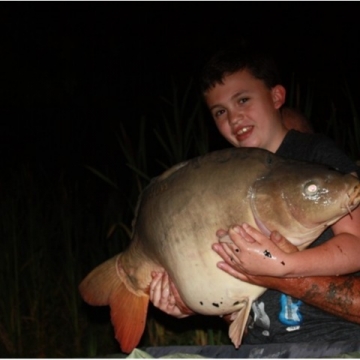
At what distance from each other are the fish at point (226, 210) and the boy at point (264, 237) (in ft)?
0.17

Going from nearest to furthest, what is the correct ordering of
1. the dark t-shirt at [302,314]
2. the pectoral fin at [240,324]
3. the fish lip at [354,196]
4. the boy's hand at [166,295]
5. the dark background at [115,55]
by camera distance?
the fish lip at [354,196]
the pectoral fin at [240,324]
the dark t-shirt at [302,314]
the boy's hand at [166,295]
the dark background at [115,55]

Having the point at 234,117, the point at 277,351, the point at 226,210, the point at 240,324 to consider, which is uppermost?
the point at 234,117

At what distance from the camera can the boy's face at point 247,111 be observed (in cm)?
216

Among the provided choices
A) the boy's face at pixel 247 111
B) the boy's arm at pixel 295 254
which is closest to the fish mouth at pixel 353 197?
the boy's arm at pixel 295 254

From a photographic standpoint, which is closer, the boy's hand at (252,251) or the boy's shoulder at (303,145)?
the boy's hand at (252,251)

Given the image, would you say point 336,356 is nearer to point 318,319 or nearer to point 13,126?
point 318,319

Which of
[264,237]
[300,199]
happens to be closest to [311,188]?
Answer: [300,199]

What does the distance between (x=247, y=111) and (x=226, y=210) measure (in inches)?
20.5

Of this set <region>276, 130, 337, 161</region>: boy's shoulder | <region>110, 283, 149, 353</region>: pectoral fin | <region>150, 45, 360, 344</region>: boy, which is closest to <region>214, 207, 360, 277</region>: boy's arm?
<region>150, 45, 360, 344</region>: boy

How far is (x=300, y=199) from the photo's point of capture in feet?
5.59

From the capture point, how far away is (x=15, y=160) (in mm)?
10680

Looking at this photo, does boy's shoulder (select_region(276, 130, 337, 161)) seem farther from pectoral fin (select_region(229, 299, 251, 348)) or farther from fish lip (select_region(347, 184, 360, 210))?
pectoral fin (select_region(229, 299, 251, 348))

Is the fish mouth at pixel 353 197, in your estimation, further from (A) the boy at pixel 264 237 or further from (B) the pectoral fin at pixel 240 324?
(B) the pectoral fin at pixel 240 324

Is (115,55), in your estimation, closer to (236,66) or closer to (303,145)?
(236,66)
